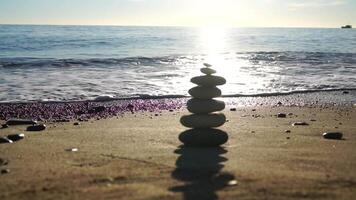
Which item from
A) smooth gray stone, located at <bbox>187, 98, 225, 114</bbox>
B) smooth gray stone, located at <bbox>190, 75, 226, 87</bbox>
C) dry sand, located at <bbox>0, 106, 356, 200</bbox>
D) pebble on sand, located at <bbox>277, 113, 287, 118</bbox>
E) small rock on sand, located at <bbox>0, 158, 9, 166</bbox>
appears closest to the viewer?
dry sand, located at <bbox>0, 106, 356, 200</bbox>

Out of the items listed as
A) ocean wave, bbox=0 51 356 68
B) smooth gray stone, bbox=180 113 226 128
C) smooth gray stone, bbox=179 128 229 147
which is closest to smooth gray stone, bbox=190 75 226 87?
smooth gray stone, bbox=180 113 226 128

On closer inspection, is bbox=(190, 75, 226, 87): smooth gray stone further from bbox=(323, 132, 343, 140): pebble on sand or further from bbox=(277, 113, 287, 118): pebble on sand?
bbox=(277, 113, 287, 118): pebble on sand

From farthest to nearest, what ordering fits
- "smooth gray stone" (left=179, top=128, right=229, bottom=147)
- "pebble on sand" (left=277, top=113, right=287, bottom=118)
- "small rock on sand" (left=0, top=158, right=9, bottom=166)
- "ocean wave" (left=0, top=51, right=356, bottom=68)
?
"ocean wave" (left=0, top=51, right=356, bottom=68)
"pebble on sand" (left=277, top=113, right=287, bottom=118)
"smooth gray stone" (left=179, top=128, right=229, bottom=147)
"small rock on sand" (left=0, top=158, right=9, bottom=166)

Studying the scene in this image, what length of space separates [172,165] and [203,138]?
53.2 inches

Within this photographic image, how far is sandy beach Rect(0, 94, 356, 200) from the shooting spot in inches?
201

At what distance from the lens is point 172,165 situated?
6.16 meters

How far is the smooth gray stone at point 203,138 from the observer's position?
7.42 m

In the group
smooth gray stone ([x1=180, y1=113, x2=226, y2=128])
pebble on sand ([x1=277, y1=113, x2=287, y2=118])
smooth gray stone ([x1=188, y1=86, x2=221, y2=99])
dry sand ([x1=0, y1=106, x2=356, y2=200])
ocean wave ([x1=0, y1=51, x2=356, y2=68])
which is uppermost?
ocean wave ([x1=0, y1=51, x2=356, y2=68])

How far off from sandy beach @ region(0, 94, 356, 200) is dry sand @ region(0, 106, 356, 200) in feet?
0.04

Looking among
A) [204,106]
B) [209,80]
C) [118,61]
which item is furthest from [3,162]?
[118,61]

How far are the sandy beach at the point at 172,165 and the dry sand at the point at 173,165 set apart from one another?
11 millimetres

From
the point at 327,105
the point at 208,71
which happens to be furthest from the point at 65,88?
the point at 208,71

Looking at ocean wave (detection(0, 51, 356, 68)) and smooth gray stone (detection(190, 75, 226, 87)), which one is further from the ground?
ocean wave (detection(0, 51, 356, 68))

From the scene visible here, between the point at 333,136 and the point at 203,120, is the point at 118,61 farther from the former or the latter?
the point at 203,120
